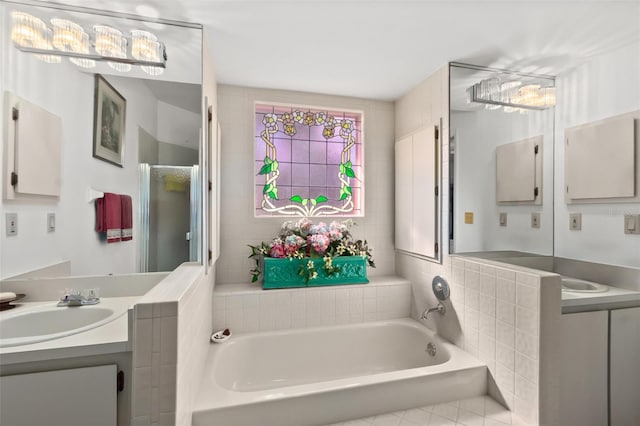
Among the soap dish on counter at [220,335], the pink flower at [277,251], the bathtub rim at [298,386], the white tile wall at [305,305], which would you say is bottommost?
the bathtub rim at [298,386]

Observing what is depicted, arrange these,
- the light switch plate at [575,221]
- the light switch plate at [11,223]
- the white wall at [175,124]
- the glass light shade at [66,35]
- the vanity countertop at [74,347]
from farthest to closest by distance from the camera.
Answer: the light switch plate at [575,221] → the white wall at [175,124] → the glass light shade at [66,35] → the light switch plate at [11,223] → the vanity countertop at [74,347]

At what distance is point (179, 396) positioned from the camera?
3.58 feet

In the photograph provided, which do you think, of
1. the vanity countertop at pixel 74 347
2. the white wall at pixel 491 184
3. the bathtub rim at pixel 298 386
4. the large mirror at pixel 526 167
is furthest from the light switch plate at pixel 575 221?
the vanity countertop at pixel 74 347

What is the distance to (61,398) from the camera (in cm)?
101

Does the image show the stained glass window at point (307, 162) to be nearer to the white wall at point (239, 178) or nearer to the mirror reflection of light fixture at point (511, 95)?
the white wall at point (239, 178)

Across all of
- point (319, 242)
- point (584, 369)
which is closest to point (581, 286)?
point (584, 369)

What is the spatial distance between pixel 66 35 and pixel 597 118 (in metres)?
3.14

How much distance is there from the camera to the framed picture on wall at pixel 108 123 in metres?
1.50

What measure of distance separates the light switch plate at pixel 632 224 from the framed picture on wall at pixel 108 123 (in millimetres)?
2935

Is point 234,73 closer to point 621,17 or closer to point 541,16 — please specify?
point 541,16

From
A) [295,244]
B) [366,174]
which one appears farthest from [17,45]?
[366,174]

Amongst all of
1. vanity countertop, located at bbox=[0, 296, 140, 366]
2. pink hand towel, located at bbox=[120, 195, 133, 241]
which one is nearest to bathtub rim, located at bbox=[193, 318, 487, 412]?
vanity countertop, located at bbox=[0, 296, 140, 366]

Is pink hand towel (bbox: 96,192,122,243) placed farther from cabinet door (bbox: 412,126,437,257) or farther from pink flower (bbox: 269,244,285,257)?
cabinet door (bbox: 412,126,437,257)

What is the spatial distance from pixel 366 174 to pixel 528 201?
1.26 m
